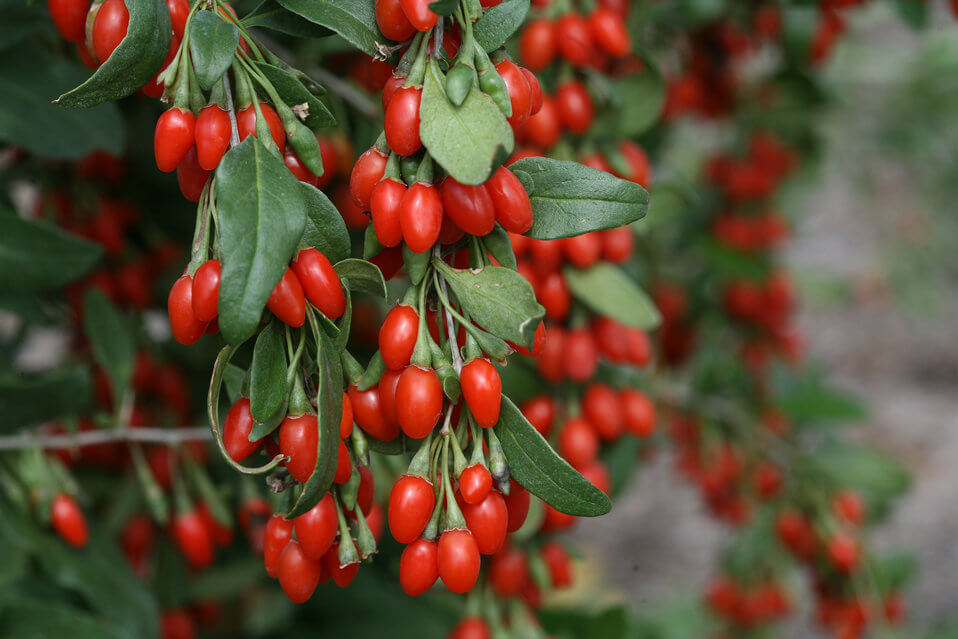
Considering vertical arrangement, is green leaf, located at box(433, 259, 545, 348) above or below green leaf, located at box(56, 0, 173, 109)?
below

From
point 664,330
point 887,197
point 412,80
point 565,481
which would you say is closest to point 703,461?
point 664,330

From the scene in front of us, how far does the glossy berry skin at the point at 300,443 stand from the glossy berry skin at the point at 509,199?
23 cm

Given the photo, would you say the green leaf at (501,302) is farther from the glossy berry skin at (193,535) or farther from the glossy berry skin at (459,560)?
the glossy berry skin at (193,535)

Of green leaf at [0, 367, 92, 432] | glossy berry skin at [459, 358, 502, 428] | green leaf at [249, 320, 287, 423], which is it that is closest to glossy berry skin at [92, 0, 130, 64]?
green leaf at [249, 320, 287, 423]

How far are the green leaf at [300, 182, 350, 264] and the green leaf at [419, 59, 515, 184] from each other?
0.11 metres

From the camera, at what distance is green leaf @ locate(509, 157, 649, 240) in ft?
2.49

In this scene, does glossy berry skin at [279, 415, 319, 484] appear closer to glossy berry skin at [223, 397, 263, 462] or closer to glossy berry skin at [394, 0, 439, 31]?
glossy berry skin at [223, 397, 263, 462]

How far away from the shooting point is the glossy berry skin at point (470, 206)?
690 millimetres

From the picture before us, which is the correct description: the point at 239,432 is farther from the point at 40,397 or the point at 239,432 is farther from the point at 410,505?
the point at 40,397

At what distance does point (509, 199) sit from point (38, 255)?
0.74 meters

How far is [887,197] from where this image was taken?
5.41 meters

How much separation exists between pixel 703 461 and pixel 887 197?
3.81 m

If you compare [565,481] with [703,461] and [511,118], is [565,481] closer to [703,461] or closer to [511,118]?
[511,118]

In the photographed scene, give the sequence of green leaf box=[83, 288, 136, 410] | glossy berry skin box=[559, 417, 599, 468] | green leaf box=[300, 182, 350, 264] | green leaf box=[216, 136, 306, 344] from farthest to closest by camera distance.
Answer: green leaf box=[83, 288, 136, 410] < glossy berry skin box=[559, 417, 599, 468] < green leaf box=[300, 182, 350, 264] < green leaf box=[216, 136, 306, 344]
